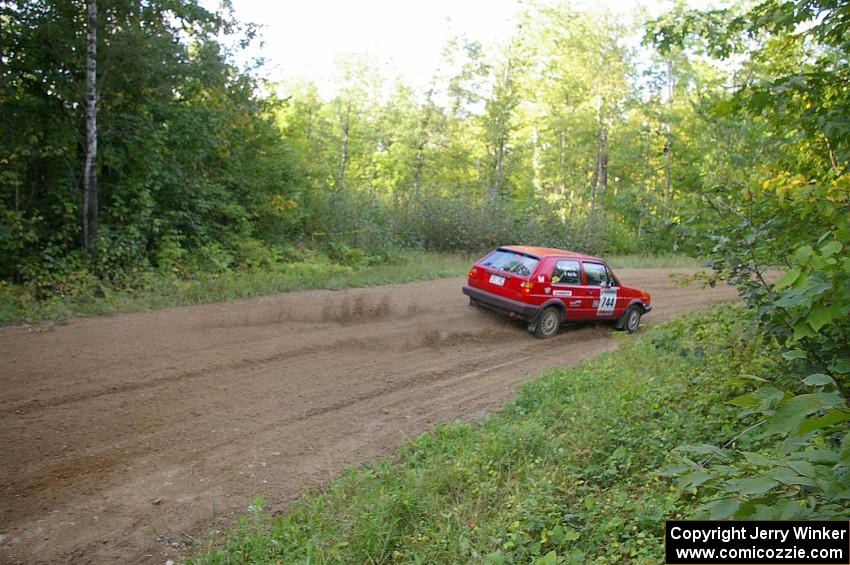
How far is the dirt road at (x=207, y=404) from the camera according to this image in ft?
16.4

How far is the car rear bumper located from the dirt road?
45 centimetres

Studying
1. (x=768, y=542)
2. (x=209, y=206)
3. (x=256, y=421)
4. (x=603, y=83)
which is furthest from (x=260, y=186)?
Answer: (x=603, y=83)

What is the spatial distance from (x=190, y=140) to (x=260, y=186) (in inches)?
145

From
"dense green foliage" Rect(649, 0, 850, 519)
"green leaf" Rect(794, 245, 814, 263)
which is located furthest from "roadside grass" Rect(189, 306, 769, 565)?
"green leaf" Rect(794, 245, 814, 263)

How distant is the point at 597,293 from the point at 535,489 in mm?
9095

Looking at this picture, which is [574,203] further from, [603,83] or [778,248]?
[778,248]

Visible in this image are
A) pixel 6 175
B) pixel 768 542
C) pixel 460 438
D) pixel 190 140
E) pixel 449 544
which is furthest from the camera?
pixel 190 140

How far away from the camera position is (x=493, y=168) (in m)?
39.5

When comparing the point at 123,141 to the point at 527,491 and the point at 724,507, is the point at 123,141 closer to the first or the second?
the point at 527,491

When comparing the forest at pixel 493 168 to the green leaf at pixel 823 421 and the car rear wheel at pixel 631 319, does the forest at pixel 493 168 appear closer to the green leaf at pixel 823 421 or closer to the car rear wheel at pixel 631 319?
the green leaf at pixel 823 421

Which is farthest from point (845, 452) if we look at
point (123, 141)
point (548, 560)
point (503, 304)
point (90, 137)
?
point (123, 141)

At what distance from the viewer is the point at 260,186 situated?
19.8 metres

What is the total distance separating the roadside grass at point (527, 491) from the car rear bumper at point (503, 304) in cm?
470

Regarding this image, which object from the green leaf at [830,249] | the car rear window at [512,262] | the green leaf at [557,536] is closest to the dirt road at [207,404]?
the car rear window at [512,262]
